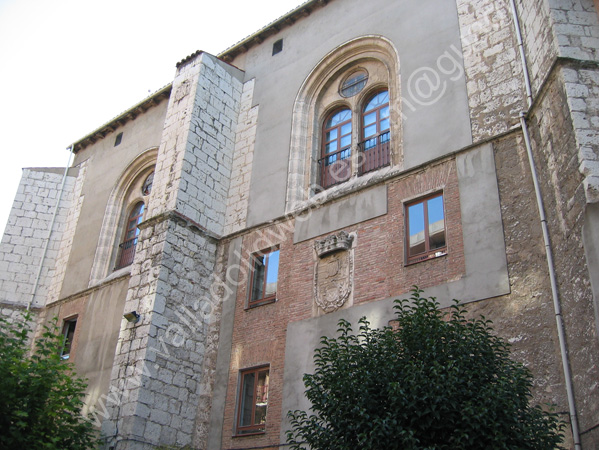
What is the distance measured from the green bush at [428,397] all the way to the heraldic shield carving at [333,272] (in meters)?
3.98

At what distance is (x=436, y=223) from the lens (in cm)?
1195

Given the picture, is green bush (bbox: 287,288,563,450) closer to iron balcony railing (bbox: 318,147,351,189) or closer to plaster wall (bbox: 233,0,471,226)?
plaster wall (bbox: 233,0,471,226)

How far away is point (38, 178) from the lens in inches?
846

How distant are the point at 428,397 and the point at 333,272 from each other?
5581 mm

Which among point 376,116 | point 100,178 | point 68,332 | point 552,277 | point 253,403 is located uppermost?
point 100,178

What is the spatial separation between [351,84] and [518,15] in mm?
4330

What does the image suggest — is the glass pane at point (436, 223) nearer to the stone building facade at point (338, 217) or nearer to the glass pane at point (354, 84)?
the stone building facade at point (338, 217)

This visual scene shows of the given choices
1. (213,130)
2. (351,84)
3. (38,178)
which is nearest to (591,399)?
(351,84)

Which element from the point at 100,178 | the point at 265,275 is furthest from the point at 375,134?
the point at 100,178

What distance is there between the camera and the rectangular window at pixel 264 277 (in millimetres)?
13961

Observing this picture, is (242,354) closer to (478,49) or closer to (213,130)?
(213,130)

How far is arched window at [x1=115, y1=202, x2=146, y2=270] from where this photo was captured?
18.4m

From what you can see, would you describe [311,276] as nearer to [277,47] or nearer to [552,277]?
[552,277]

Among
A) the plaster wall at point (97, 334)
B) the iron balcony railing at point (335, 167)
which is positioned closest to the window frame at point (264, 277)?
the iron balcony railing at point (335, 167)
